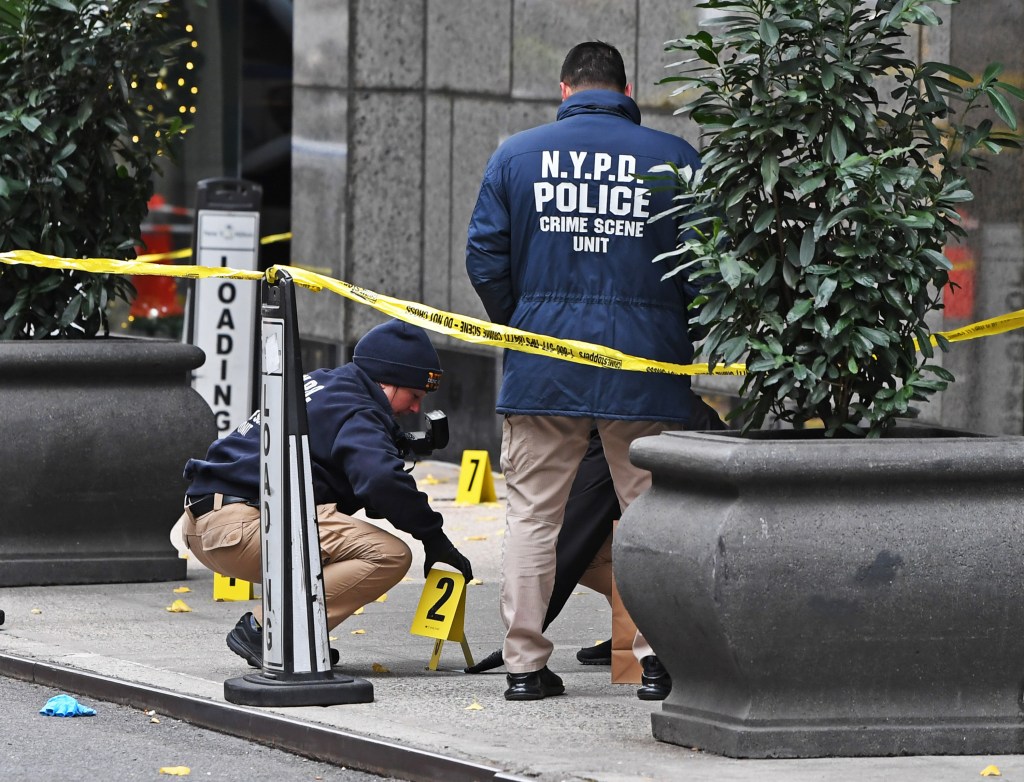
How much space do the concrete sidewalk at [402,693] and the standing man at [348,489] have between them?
35cm

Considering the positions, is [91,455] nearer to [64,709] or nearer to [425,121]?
[64,709]

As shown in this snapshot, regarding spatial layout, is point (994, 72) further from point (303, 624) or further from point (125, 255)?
point (125, 255)

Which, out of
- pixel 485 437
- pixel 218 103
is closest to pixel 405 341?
pixel 485 437

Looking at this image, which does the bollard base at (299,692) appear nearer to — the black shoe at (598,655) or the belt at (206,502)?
the belt at (206,502)

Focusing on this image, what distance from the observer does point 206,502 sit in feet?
23.5

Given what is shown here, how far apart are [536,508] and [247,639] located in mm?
1157

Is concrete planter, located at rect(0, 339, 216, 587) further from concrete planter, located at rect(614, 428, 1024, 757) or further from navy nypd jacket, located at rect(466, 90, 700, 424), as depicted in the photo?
concrete planter, located at rect(614, 428, 1024, 757)

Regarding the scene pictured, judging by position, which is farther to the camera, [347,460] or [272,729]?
[347,460]

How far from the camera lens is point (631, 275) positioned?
21.6 feet

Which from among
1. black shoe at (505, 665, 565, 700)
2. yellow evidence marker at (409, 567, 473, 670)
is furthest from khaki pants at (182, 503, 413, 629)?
black shoe at (505, 665, 565, 700)

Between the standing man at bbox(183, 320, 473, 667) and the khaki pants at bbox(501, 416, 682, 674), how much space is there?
0.38 m

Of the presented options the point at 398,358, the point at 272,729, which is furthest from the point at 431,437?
the point at 272,729

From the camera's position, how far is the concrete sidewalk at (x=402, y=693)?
554 centimetres

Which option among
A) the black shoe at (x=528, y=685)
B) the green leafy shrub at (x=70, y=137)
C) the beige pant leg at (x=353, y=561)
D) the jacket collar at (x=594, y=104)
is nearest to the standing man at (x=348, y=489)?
the beige pant leg at (x=353, y=561)
